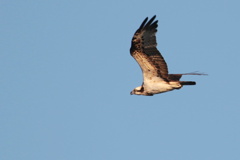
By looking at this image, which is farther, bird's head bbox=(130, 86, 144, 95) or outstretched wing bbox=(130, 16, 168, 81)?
bird's head bbox=(130, 86, 144, 95)

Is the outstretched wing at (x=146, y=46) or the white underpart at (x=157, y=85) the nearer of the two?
the outstretched wing at (x=146, y=46)

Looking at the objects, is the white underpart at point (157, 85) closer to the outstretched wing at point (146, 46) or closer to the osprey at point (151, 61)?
the osprey at point (151, 61)

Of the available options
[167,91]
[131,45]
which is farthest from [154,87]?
[131,45]

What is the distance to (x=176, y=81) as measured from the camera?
1925cm

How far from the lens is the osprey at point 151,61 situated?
18797 mm

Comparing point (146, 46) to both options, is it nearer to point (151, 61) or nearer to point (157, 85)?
point (151, 61)

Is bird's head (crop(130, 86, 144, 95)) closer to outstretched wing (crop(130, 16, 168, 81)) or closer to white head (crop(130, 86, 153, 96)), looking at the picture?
white head (crop(130, 86, 153, 96))

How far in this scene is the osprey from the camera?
61.7ft

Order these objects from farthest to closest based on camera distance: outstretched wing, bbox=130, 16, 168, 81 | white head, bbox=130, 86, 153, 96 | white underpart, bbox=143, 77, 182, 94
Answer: white head, bbox=130, 86, 153, 96
white underpart, bbox=143, 77, 182, 94
outstretched wing, bbox=130, 16, 168, 81

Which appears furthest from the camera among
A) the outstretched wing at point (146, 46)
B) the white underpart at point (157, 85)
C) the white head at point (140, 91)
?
the white head at point (140, 91)

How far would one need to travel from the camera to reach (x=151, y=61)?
1895 centimetres

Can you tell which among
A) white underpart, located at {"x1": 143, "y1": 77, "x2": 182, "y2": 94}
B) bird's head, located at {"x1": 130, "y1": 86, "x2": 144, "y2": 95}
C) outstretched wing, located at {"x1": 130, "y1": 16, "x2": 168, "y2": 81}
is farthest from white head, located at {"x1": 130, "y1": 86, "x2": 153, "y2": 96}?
outstretched wing, located at {"x1": 130, "y1": 16, "x2": 168, "y2": 81}

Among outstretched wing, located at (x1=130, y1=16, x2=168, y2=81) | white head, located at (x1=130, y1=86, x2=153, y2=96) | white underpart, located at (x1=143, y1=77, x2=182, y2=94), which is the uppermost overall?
outstretched wing, located at (x1=130, y1=16, x2=168, y2=81)

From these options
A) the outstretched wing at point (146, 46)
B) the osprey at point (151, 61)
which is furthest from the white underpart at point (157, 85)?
the outstretched wing at point (146, 46)
